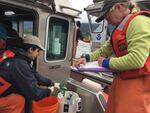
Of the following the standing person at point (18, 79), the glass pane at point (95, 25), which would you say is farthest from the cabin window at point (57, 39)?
the glass pane at point (95, 25)

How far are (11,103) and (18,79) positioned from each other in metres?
0.32

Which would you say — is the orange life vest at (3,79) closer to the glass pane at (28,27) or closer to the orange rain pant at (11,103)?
the orange rain pant at (11,103)

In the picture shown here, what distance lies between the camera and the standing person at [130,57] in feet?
7.12

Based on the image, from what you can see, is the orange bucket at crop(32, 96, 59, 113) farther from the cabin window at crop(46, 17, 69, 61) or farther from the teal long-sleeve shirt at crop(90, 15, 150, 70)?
the teal long-sleeve shirt at crop(90, 15, 150, 70)

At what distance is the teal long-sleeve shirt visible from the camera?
214 centimetres

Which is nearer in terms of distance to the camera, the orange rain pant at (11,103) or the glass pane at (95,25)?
the orange rain pant at (11,103)

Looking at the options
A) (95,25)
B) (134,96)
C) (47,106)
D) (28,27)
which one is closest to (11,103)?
(47,106)

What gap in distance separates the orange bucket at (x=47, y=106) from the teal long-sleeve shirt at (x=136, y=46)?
1.42 metres

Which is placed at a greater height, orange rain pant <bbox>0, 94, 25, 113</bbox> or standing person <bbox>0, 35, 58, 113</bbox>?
standing person <bbox>0, 35, 58, 113</bbox>

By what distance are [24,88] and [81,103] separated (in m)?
1.05

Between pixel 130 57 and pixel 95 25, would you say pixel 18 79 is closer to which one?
pixel 130 57

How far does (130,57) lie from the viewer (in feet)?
7.07

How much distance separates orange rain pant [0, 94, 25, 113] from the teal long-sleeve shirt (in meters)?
1.33

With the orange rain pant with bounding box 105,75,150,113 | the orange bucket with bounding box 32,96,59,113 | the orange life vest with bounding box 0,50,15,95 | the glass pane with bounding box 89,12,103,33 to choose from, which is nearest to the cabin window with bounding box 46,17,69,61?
the orange bucket with bounding box 32,96,59,113
